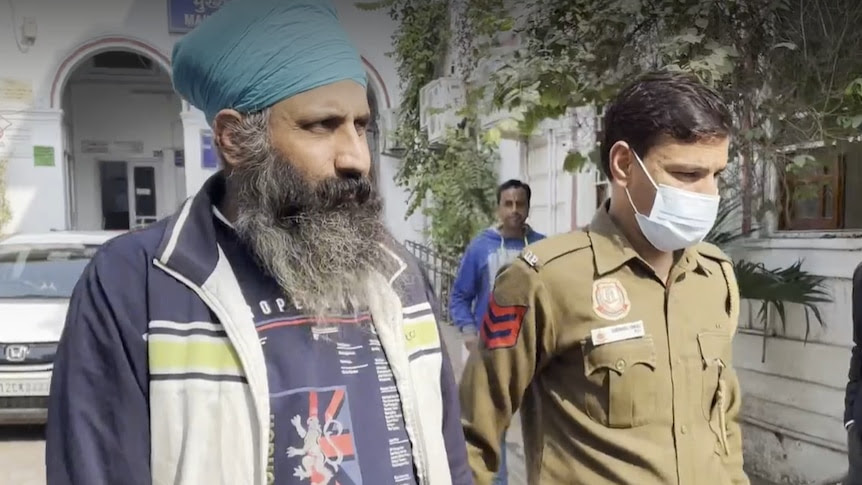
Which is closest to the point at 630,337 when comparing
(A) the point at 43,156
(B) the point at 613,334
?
(B) the point at 613,334

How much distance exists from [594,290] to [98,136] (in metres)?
12.7

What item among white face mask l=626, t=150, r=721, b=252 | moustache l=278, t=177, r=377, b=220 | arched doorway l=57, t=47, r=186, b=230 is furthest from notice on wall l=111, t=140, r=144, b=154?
moustache l=278, t=177, r=377, b=220

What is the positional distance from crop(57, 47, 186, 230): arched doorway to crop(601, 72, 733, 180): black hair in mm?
11263

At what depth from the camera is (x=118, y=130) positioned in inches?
505

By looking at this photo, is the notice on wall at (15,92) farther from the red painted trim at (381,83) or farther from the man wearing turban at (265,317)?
the man wearing turban at (265,317)

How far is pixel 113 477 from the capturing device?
3.70ft

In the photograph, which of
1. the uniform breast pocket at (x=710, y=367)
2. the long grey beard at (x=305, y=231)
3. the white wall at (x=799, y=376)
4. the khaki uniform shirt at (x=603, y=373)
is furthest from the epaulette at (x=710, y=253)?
the white wall at (x=799, y=376)

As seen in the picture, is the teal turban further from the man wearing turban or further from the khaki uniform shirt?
the khaki uniform shirt

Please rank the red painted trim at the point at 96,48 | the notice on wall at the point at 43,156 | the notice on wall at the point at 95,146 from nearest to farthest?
the red painted trim at the point at 96,48
the notice on wall at the point at 43,156
the notice on wall at the point at 95,146

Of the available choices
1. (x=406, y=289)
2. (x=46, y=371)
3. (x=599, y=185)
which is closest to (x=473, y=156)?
(x=599, y=185)

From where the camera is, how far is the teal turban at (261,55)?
1.32 meters

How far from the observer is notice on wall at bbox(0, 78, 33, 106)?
864 cm

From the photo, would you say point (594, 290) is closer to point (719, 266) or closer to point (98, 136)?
point (719, 266)

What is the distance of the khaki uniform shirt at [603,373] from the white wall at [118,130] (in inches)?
455
